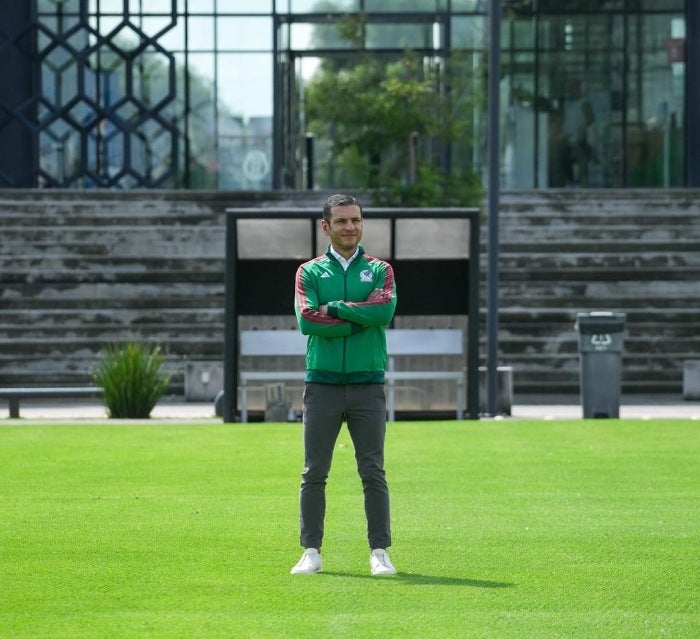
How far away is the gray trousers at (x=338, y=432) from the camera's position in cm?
887

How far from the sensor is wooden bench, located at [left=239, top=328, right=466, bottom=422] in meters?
21.2

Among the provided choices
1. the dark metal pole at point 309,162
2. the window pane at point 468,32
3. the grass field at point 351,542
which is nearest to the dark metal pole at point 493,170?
the grass field at point 351,542

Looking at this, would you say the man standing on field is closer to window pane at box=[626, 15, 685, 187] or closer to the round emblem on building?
the round emblem on building

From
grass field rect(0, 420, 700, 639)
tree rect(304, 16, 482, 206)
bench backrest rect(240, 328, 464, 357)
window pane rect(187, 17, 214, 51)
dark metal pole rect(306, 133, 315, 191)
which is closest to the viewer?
grass field rect(0, 420, 700, 639)

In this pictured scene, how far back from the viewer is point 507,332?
29344 millimetres

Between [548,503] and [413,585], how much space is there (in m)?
3.83

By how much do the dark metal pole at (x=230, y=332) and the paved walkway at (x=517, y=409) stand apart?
0.49m

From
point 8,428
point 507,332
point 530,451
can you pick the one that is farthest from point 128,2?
point 530,451

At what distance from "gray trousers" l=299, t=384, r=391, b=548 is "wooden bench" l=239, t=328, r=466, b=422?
11997 millimetres

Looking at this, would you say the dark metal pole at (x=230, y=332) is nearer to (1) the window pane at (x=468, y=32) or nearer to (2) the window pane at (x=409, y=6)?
(1) the window pane at (x=468, y=32)

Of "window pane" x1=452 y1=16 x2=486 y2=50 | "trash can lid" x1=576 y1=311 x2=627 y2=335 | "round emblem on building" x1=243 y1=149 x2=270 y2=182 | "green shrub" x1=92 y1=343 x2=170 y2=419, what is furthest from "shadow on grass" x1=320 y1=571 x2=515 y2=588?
"round emblem on building" x1=243 y1=149 x2=270 y2=182

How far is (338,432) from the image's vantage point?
29.1ft

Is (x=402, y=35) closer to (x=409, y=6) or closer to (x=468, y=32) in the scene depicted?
(x=409, y=6)

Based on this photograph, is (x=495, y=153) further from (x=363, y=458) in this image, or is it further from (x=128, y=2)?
(x=128, y=2)
